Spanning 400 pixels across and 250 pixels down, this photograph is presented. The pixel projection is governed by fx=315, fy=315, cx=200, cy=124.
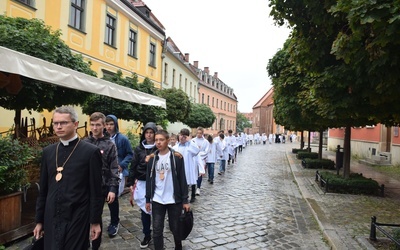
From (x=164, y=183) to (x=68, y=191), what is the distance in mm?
1546

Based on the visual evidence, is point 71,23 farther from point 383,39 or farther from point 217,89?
point 217,89

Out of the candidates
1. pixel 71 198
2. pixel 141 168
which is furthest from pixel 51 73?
→ pixel 71 198

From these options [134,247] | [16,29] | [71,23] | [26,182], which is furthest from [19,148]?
[71,23]

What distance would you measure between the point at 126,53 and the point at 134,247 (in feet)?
57.3

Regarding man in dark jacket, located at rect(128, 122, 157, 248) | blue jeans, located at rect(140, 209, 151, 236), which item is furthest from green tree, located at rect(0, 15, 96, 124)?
blue jeans, located at rect(140, 209, 151, 236)

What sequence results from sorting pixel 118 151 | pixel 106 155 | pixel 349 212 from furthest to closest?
1. pixel 349 212
2. pixel 118 151
3. pixel 106 155

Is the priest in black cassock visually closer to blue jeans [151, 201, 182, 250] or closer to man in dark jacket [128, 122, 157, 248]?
blue jeans [151, 201, 182, 250]

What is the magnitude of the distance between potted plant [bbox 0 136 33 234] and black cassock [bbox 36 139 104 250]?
6.13 ft

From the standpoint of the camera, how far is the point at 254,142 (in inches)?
2058

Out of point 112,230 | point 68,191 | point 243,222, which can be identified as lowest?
point 243,222

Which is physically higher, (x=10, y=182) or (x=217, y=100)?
(x=217, y=100)

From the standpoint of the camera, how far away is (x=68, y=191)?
2844 mm

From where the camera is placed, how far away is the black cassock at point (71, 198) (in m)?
2.82

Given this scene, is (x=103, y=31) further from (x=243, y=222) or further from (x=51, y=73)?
(x=243, y=222)
